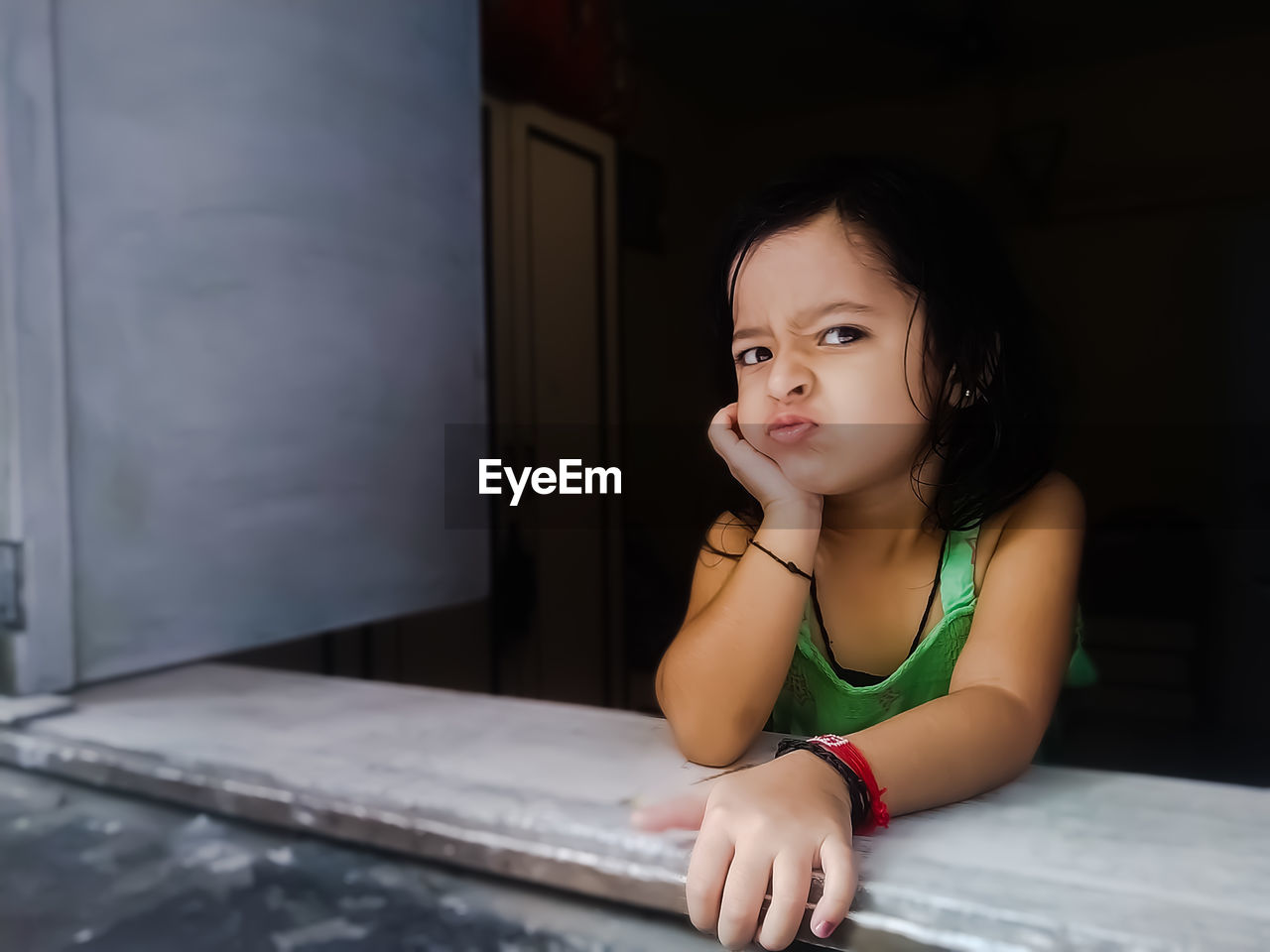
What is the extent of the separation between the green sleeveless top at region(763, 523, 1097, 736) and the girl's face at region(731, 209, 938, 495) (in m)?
0.14

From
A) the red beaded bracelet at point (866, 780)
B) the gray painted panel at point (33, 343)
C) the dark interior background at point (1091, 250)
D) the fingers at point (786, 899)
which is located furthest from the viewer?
the dark interior background at point (1091, 250)

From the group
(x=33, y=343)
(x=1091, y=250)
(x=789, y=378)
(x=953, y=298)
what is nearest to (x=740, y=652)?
(x=789, y=378)

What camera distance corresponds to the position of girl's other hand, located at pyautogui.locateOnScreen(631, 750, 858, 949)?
1.65 ft

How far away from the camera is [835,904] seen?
50cm

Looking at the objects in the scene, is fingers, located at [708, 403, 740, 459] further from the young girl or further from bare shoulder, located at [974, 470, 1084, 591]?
bare shoulder, located at [974, 470, 1084, 591]

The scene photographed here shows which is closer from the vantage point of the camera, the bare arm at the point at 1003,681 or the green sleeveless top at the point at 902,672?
the bare arm at the point at 1003,681

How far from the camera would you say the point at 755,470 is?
Answer: 845mm

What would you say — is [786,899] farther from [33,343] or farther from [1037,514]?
[33,343]

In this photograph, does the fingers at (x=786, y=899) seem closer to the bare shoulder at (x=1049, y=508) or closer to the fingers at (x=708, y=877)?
the fingers at (x=708, y=877)

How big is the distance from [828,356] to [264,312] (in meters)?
0.93

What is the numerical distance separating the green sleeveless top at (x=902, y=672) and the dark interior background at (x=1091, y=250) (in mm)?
1823

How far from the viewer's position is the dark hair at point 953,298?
81cm

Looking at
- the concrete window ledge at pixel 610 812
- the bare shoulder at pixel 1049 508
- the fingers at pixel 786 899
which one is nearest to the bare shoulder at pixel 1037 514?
the bare shoulder at pixel 1049 508

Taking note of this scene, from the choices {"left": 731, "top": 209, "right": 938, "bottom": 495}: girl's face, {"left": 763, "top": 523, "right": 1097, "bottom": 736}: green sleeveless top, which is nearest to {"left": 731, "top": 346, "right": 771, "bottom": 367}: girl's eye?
{"left": 731, "top": 209, "right": 938, "bottom": 495}: girl's face
